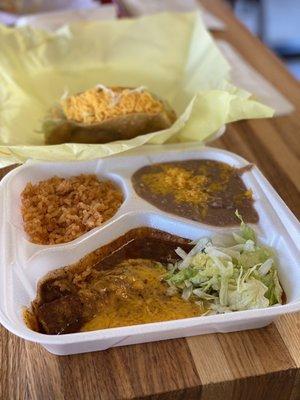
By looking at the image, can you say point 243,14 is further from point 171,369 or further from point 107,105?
point 171,369

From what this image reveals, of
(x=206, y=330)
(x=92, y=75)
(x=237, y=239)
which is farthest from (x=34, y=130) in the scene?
(x=206, y=330)

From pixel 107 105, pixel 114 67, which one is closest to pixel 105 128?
pixel 107 105

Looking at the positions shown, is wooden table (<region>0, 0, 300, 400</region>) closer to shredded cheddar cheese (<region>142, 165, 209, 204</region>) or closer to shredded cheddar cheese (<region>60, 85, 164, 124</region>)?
shredded cheddar cheese (<region>142, 165, 209, 204</region>)

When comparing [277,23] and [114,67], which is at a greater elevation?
[114,67]

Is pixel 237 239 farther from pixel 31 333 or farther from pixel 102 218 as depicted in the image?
pixel 31 333

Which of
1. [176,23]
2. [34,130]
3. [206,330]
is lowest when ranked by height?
[34,130]

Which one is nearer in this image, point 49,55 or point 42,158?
point 42,158

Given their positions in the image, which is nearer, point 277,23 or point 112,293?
point 112,293
